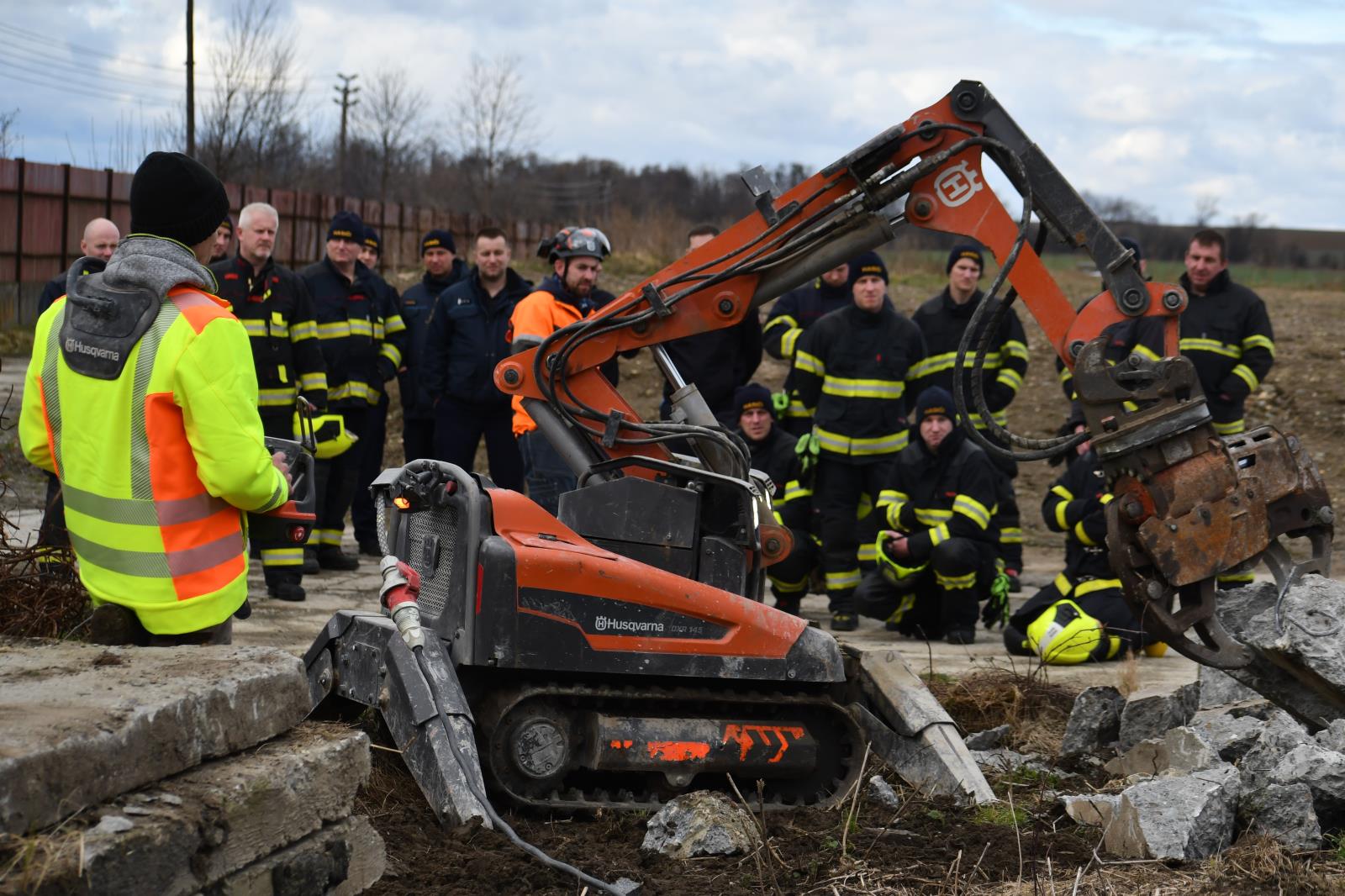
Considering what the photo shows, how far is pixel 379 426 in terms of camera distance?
10.5m

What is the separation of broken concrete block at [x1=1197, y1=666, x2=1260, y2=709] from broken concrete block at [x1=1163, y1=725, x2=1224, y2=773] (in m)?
0.96

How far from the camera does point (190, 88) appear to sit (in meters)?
25.3

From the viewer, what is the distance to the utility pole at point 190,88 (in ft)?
81.9

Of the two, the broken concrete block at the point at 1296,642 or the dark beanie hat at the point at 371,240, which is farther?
the dark beanie hat at the point at 371,240

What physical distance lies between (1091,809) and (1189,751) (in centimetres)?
51

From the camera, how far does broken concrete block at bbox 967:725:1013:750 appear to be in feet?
20.6

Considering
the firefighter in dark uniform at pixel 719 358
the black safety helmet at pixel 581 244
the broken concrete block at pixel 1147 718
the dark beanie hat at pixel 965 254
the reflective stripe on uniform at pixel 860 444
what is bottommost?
the broken concrete block at pixel 1147 718

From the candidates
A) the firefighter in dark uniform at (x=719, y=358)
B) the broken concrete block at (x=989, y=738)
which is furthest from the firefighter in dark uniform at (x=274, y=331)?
the broken concrete block at (x=989, y=738)

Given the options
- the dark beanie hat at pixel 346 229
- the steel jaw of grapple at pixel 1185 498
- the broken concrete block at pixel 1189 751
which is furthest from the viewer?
the dark beanie hat at pixel 346 229

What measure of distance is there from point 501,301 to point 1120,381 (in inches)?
208

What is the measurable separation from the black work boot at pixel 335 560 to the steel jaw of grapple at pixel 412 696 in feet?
15.2

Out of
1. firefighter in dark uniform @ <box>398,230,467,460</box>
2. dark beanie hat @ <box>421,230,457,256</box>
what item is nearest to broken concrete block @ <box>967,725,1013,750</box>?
firefighter in dark uniform @ <box>398,230,467,460</box>

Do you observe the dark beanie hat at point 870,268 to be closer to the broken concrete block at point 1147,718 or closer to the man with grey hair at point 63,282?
the broken concrete block at point 1147,718

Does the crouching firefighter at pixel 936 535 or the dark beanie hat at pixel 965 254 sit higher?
the dark beanie hat at pixel 965 254
